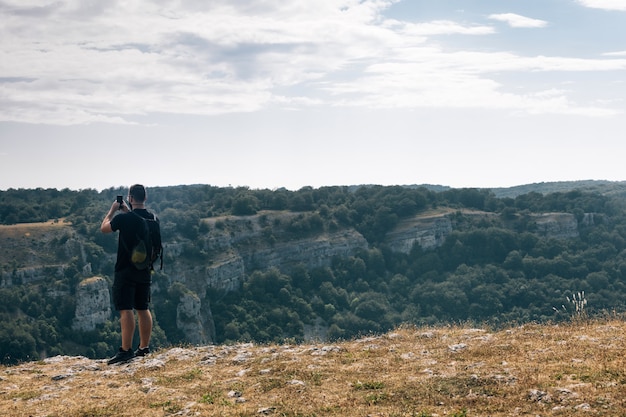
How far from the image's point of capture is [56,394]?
10289 millimetres

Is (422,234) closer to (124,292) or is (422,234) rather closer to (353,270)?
(353,270)

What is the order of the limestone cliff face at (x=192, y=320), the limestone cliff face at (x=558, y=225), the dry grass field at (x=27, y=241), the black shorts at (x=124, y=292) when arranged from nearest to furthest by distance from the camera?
the black shorts at (x=124, y=292) → the dry grass field at (x=27, y=241) → the limestone cliff face at (x=192, y=320) → the limestone cliff face at (x=558, y=225)

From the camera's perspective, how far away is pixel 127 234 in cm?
1163

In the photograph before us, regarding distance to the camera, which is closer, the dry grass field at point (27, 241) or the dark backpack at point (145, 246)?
the dark backpack at point (145, 246)

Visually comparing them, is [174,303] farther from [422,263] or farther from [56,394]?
[56,394]

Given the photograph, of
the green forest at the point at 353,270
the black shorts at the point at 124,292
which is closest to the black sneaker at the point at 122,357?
the black shorts at the point at 124,292

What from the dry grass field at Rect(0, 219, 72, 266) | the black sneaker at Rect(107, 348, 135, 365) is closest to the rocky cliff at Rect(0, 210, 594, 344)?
the dry grass field at Rect(0, 219, 72, 266)

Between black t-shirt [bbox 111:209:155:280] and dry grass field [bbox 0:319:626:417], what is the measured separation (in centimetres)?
221

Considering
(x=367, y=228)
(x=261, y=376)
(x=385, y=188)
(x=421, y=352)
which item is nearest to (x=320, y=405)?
(x=261, y=376)

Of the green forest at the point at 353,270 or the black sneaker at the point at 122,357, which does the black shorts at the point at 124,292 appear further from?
the green forest at the point at 353,270

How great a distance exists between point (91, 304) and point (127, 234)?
91.6 m

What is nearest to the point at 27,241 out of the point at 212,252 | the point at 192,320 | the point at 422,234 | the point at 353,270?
the point at 192,320

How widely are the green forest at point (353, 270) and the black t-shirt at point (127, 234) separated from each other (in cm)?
6816

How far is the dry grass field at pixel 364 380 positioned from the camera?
26.4 ft
